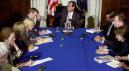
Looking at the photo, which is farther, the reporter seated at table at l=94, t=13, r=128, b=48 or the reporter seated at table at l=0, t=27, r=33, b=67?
the reporter seated at table at l=94, t=13, r=128, b=48

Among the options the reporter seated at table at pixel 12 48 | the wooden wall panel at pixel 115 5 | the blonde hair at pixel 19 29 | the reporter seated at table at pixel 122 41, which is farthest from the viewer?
the wooden wall panel at pixel 115 5

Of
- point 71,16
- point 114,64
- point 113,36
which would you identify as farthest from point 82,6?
point 114,64

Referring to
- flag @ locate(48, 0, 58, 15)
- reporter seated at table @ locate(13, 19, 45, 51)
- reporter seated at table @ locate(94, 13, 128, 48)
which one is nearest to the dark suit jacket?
flag @ locate(48, 0, 58, 15)

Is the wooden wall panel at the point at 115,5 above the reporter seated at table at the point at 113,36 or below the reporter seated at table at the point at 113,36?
above

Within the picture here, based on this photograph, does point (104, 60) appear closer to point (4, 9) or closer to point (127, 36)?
point (127, 36)

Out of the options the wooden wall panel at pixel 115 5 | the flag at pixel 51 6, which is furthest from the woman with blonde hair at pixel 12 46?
the wooden wall panel at pixel 115 5

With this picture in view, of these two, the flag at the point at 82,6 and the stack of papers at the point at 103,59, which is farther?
the flag at the point at 82,6

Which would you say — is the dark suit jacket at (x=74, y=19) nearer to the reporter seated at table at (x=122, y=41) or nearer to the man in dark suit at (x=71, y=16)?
the man in dark suit at (x=71, y=16)

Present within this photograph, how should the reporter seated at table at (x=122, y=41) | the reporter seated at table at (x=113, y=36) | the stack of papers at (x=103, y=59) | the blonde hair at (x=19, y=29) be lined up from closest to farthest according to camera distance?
the stack of papers at (x=103, y=59) < the reporter seated at table at (x=122, y=41) < the blonde hair at (x=19, y=29) < the reporter seated at table at (x=113, y=36)

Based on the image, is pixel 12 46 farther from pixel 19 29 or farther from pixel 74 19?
pixel 74 19

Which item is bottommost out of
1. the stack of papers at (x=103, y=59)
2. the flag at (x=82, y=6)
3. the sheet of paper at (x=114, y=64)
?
the sheet of paper at (x=114, y=64)

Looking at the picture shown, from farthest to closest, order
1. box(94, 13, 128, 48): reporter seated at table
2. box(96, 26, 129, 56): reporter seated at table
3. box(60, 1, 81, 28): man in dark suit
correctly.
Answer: box(60, 1, 81, 28): man in dark suit, box(94, 13, 128, 48): reporter seated at table, box(96, 26, 129, 56): reporter seated at table

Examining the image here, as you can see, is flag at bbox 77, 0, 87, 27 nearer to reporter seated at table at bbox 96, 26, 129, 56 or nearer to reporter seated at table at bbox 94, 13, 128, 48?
reporter seated at table at bbox 94, 13, 128, 48

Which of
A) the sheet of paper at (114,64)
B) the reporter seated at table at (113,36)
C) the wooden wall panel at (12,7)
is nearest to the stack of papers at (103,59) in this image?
the sheet of paper at (114,64)
